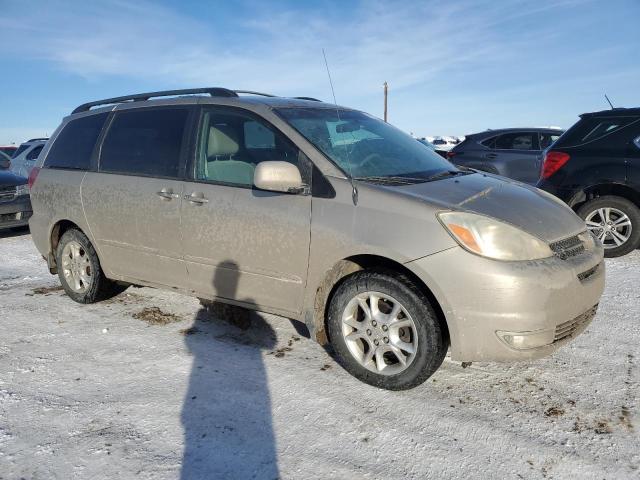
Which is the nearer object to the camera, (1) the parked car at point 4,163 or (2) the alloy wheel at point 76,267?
(2) the alloy wheel at point 76,267

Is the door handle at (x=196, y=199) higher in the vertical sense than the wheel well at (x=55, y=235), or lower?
higher

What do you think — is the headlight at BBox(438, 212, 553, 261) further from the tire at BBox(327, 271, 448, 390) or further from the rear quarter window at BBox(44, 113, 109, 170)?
the rear quarter window at BBox(44, 113, 109, 170)

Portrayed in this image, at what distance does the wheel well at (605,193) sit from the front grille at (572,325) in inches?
130

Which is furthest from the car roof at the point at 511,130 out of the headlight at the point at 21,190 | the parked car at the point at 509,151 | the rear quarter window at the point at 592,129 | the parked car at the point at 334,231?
the headlight at the point at 21,190

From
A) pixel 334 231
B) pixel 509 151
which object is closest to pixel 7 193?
pixel 334 231

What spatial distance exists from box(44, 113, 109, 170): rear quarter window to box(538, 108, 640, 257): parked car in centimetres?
504

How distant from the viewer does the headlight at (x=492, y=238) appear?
2633 mm

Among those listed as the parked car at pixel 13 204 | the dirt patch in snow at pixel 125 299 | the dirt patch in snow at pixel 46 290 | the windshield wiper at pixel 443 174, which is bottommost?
the dirt patch in snow at pixel 46 290

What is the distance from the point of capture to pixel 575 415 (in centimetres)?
265

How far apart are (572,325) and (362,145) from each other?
5.85ft

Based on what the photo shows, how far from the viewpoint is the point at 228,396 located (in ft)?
9.43

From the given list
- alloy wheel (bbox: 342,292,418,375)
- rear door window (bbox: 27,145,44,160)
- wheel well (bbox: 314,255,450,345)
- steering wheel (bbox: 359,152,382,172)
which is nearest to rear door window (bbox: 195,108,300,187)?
steering wheel (bbox: 359,152,382,172)

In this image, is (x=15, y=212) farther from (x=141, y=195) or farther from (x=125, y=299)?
(x=141, y=195)

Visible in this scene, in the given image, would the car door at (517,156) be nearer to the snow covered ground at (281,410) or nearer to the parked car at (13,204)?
the snow covered ground at (281,410)
